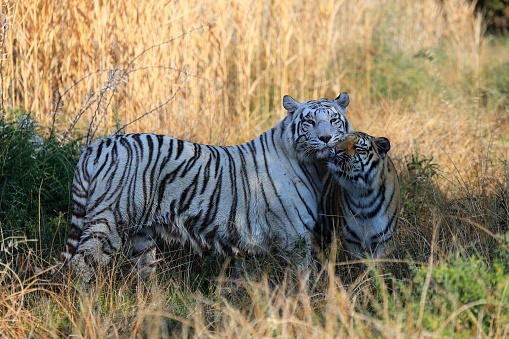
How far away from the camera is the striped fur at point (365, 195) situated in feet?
14.2

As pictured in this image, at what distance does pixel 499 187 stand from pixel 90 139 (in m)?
3.10

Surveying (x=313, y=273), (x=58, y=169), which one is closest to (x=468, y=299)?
(x=313, y=273)

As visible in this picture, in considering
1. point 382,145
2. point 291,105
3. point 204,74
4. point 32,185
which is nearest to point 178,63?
point 204,74

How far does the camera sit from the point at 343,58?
9.73 meters

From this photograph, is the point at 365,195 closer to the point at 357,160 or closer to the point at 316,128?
the point at 357,160

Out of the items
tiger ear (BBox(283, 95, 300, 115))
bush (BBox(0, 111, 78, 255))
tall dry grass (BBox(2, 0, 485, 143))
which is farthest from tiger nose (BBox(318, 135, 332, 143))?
bush (BBox(0, 111, 78, 255))

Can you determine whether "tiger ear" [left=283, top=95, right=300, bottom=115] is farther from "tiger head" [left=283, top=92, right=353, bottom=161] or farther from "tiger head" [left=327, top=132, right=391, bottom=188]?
"tiger head" [left=327, top=132, right=391, bottom=188]

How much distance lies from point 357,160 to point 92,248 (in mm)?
1614

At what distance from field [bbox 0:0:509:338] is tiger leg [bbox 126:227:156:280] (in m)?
0.12

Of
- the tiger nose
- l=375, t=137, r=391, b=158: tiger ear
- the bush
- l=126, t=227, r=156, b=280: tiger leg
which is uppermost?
the tiger nose

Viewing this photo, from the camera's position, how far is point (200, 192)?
4.50 meters

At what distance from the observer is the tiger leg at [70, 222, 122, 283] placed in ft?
13.9

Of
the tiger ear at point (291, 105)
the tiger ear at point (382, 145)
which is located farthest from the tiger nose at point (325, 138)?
the tiger ear at point (291, 105)

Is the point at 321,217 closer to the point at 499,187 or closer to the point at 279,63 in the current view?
the point at 499,187
